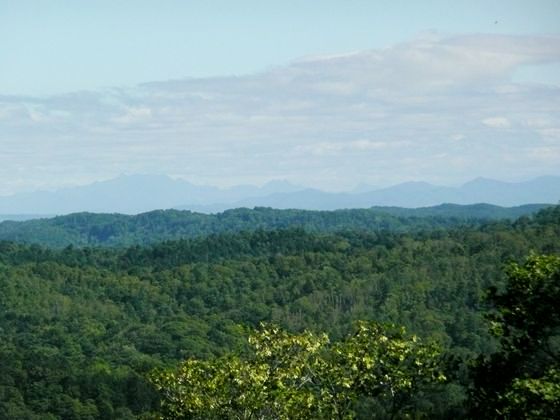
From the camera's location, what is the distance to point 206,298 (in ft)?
449

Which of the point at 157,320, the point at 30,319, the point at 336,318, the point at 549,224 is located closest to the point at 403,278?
→ the point at 336,318

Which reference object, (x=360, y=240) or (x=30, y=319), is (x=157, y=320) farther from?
(x=360, y=240)

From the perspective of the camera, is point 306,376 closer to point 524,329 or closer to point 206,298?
point 524,329

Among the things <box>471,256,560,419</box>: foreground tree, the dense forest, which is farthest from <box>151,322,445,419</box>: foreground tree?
the dense forest

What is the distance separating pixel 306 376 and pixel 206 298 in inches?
4697

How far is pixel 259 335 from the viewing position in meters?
18.9

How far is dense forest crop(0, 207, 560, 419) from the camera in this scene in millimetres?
82938

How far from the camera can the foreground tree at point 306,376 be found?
1759 centimetres

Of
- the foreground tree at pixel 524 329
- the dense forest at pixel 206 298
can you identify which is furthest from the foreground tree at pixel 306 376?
the dense forest at pixel 206 298

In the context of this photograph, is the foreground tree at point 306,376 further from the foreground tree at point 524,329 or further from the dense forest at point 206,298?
the dense forest at point 206,298

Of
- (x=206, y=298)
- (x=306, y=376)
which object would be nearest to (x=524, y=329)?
(x=306, y=376)

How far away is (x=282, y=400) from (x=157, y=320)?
109 meters

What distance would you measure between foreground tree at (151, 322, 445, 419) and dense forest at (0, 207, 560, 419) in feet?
157

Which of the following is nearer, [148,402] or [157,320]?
[148,402]
